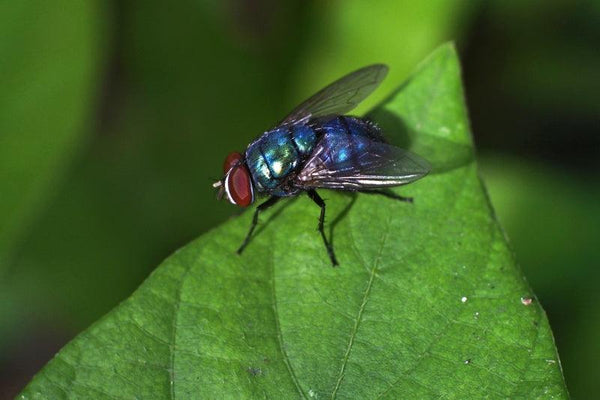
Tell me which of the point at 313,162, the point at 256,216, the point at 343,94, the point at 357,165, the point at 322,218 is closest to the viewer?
the point at 256,216

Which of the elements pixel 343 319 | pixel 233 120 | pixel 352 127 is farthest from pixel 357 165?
pixel 233 120

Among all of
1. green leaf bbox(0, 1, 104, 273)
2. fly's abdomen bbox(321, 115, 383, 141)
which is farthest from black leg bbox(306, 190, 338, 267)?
green leaf bbox(0, 1, 104, 273)

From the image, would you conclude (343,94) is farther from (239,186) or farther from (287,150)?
(239,186)

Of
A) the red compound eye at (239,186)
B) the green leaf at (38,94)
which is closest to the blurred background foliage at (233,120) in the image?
the green leaf at (38,94)

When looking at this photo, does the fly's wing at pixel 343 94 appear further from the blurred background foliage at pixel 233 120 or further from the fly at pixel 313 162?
the blurred background foliage at pixel 233 120

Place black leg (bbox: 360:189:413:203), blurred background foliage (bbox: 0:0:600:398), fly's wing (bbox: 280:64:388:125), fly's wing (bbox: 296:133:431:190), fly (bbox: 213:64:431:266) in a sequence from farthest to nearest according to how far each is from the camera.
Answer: blurred background foliage (bbox: 0:0:600:398) < fly's wing (bbox: 280:64:388:125) < fly (bbox: 213:64:431:266) < fly's wing (bbox: 296:133:431:190) < black leg (bbox: 360:189:413:203)

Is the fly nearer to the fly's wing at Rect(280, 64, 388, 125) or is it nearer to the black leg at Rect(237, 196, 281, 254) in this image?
the black leg at Rect(237, 196, 281, 254)
